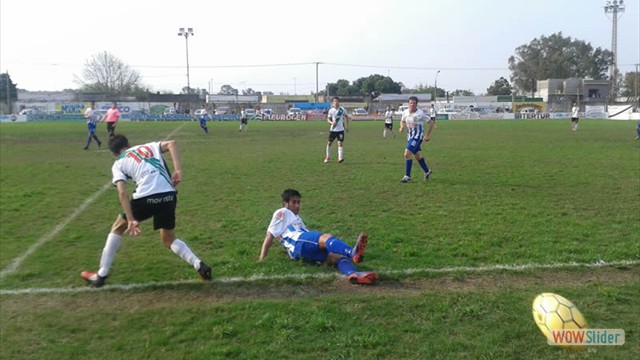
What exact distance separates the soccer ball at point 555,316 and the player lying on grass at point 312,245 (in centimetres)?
→ 158

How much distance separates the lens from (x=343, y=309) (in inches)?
163

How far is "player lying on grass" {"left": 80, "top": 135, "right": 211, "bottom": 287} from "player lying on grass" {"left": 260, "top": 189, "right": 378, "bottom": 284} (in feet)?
3.17

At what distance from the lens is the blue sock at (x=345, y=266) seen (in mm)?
4809

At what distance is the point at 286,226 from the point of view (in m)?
5.43

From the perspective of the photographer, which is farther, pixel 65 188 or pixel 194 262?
pixel 65 188

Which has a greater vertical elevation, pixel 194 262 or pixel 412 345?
pixel 194 262

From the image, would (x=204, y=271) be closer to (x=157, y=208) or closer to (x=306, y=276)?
(x=157, y=208)

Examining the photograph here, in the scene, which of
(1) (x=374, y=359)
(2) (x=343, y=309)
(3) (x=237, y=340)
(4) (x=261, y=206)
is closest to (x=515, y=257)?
(2) (x=343, y=309)

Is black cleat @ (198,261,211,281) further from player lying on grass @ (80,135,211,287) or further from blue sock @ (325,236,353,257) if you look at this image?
blue sock @ (325,236,353,257)

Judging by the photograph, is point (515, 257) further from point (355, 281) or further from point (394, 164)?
point (394, 164)

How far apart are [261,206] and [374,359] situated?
5132 mm

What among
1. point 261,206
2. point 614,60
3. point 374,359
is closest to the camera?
→ point 374,359

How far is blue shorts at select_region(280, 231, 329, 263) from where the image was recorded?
516cm

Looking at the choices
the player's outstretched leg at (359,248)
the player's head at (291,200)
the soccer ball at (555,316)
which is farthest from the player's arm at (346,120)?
the soccer ball at (555,316)
